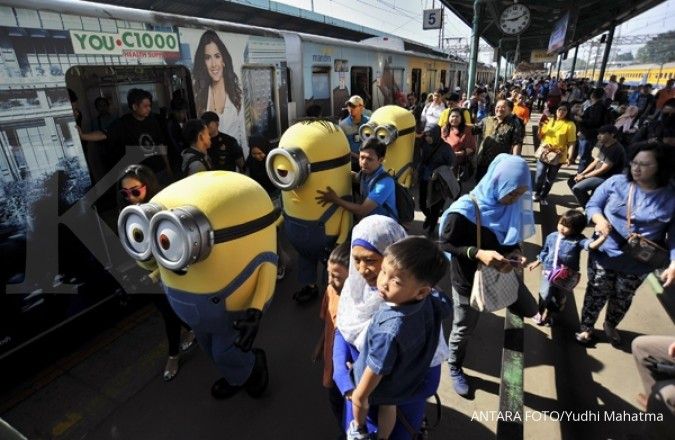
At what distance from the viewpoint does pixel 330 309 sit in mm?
1830

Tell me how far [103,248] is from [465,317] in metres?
3.00

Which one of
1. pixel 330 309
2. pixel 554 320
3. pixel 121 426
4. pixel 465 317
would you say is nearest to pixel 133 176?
pixel 330 309

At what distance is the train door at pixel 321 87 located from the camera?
239 inches

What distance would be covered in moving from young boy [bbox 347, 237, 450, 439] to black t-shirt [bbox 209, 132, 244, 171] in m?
2.69

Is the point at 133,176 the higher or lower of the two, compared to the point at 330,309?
higher

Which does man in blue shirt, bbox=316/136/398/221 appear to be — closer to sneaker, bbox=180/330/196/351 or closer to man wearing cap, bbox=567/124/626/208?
sneaker, bbox=180/330/196/351

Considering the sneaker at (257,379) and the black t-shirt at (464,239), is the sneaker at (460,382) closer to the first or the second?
the black t-shirt at (464,239)

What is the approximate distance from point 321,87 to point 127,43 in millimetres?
3691

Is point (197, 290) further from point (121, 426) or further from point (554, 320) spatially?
point (554, 320)

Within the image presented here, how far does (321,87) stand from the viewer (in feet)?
20.8

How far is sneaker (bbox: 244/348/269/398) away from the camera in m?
2.47

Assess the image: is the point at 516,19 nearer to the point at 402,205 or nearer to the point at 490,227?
the point at 402,205

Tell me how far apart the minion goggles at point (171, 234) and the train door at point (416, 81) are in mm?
11007

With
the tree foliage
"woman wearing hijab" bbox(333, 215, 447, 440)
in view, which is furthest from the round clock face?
the tree foliage
